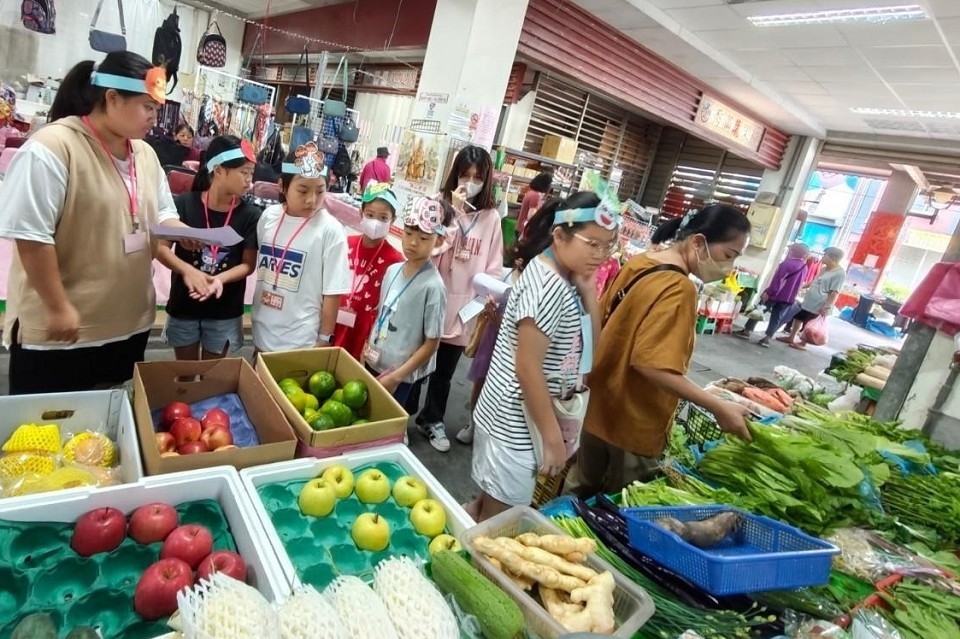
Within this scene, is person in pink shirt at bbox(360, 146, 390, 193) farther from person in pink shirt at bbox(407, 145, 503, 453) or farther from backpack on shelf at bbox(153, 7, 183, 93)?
backpack on shelf at bbox(153, 7, 183, 93)

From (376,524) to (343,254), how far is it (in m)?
1.30

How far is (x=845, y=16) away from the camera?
15.2 feet

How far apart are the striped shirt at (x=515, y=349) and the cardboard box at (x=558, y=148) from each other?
231 inches

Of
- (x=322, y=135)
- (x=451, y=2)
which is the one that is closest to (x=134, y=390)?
(x=451, y=2)

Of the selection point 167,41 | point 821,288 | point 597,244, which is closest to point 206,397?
point 597,244

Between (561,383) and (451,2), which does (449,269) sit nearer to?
(561,383)

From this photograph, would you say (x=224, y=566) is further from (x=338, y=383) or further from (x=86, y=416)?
(x=338, y=383)

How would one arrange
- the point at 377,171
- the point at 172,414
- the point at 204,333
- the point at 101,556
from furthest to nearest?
the point at 377,171, the point at 204,333, the point at 172,414, the point at 101,556

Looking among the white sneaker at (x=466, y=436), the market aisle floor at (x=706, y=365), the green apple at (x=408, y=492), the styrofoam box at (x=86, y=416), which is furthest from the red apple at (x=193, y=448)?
the white sneaker at (x=466, y=436)

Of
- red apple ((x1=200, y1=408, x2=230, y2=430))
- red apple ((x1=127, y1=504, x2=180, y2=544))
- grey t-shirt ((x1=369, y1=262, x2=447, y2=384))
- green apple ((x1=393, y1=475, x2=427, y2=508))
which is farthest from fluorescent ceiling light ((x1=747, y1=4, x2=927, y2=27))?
red apple ((x1=127, y1=504, x2=180, y2=544))

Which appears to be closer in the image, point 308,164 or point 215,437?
point 215,437

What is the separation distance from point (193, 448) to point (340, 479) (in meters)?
0.44

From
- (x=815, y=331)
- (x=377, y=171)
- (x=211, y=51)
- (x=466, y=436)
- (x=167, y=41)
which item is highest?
(x=211, y=51)

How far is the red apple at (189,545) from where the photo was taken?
1.04 metres
